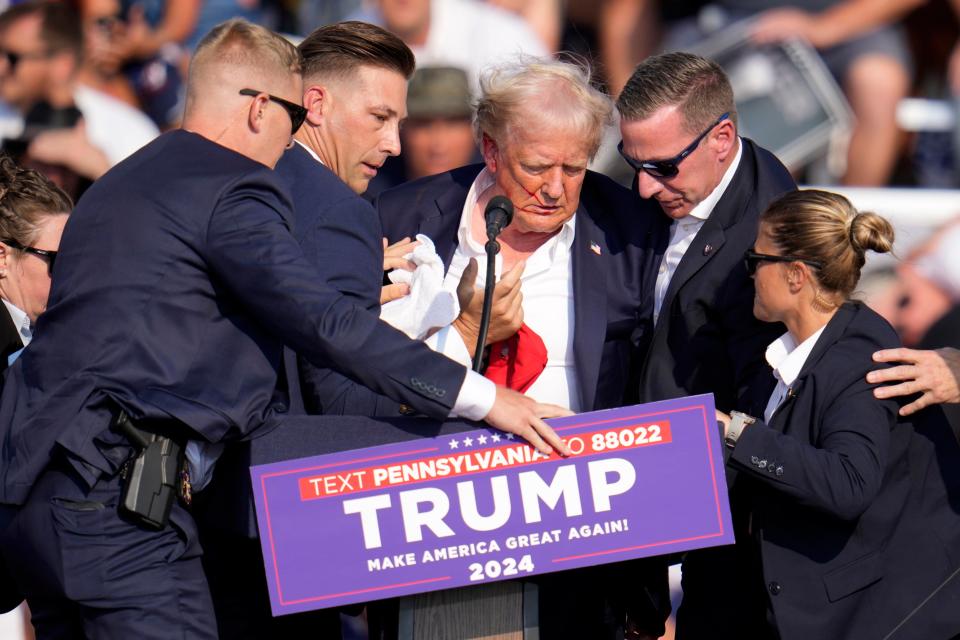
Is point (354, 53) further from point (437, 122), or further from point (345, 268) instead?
point (437, 122)

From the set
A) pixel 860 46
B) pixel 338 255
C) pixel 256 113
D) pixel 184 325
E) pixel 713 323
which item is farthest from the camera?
pixel 860 46

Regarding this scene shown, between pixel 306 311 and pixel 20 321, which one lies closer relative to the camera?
pixel 306 311

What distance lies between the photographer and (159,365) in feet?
8.25

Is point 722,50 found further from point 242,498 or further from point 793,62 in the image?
point 242,498

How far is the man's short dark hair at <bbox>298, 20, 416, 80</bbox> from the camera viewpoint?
129 inches

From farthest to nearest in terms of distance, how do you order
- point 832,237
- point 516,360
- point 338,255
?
point 516,360 < point 832,237 < point 338,255

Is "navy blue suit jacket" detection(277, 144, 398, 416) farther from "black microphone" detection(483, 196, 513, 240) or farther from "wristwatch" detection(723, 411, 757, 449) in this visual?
"wristwatch" detection(723, 411, 757, 449)

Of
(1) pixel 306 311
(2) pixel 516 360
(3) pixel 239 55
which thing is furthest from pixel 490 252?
(3) pixel 239 55

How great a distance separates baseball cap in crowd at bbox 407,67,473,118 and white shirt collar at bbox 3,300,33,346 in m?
2.53

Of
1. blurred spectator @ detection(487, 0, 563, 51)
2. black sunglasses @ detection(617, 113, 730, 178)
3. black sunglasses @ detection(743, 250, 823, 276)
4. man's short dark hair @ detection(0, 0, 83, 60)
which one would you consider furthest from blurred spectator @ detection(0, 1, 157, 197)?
black sunglasses @ detection(743, 250, 823, 276)

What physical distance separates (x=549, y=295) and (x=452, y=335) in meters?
0.47

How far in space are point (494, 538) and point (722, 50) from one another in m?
3.87

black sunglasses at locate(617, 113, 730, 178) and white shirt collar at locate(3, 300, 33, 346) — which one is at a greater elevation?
black sunglasses at locate(617, 113, 730, 178)

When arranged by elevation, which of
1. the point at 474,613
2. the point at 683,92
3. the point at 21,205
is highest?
the point at 683,92
